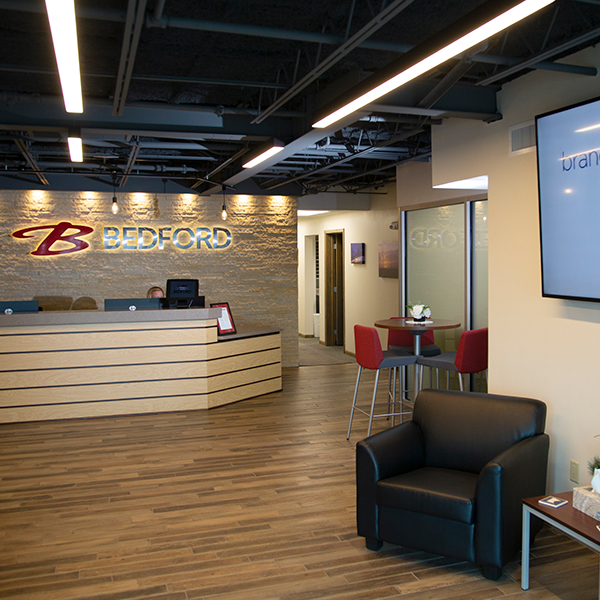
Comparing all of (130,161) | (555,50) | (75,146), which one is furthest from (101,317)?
(555,50)

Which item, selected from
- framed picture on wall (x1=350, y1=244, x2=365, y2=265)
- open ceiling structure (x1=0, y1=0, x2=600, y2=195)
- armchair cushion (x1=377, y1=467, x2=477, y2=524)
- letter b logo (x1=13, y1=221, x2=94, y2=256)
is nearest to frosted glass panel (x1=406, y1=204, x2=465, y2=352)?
open ceiling structure (x1=0, y1=0, x2=600, y2=195)

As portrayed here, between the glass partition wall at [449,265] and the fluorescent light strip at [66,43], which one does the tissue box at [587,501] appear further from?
the glass partition wall at [449,265]

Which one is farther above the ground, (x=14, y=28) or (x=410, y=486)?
(x=14, y=28)

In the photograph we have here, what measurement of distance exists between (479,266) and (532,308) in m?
2.33

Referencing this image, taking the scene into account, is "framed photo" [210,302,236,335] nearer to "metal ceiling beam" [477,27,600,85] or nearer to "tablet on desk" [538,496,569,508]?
"metal ceiling beam" [477,27,600,85]

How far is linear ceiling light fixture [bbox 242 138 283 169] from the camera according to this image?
18.8ft

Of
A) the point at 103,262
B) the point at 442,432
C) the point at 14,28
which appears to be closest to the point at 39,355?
the point at 103,262

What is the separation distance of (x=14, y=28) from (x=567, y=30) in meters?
3.79

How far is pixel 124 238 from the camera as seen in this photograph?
9398mm

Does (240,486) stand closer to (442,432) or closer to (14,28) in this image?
(442,432)

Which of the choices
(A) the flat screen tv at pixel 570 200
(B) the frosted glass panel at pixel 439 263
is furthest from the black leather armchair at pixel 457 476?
(B) the frosted glass panel at pixel 439 263

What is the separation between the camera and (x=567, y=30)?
3.89 meters

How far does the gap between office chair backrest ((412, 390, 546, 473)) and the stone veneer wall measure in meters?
5.62

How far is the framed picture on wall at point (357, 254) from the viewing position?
1098 cm
